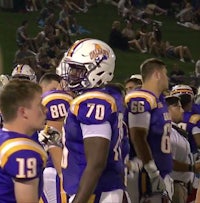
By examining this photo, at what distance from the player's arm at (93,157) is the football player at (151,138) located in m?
1.67

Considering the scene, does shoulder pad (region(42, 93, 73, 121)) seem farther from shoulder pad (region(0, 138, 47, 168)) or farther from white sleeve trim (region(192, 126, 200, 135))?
white sleeve trim (region(192, 126, 200, 135))

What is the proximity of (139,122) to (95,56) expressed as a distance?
4.65 feet

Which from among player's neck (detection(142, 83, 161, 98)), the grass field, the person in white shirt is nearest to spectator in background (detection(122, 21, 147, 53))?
the grass field

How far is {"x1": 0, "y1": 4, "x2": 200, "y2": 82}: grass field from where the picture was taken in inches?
777

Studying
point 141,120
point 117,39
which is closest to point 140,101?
point 141,120

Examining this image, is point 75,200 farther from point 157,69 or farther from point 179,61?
point 179,61

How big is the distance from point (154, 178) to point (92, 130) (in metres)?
1.80

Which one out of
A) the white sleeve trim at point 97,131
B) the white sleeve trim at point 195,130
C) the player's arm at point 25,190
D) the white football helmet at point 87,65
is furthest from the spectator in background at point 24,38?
the player's arm at point 25,190

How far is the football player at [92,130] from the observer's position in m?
4.54

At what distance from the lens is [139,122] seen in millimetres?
6266

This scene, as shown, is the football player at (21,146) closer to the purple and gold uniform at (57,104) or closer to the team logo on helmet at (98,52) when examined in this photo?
the team logo on helmet at (98,52)

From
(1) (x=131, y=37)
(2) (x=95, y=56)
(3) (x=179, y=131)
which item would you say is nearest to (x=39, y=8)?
(1) (x=131, y=37)

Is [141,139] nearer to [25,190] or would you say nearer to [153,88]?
[153,88]

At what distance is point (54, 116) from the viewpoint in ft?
18.6
